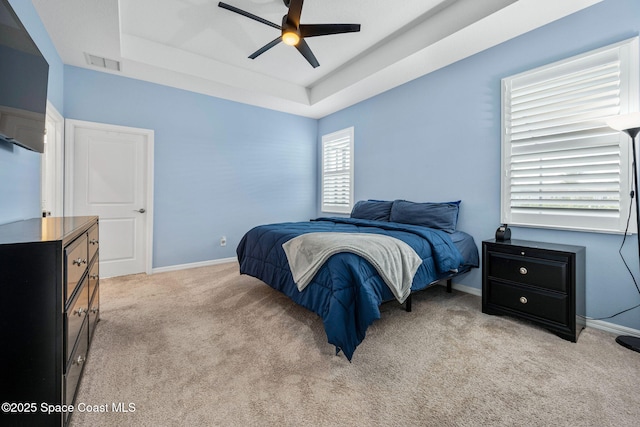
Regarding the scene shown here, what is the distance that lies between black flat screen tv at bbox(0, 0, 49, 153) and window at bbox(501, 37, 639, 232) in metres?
3.79

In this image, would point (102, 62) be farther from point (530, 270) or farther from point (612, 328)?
point (612, 328)

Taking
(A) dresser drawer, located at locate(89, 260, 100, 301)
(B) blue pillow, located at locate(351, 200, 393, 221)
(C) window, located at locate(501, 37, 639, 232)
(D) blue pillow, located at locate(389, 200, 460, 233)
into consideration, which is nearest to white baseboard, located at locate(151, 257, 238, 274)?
(A) dresser drawer, located at locate(89, 260, 100, 301)

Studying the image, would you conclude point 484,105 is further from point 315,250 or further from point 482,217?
point 315,250

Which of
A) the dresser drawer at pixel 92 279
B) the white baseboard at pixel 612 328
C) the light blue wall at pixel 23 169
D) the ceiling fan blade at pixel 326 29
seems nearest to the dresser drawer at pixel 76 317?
the dresser drawer at pixel 92 279

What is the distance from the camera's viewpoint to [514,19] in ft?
8.30

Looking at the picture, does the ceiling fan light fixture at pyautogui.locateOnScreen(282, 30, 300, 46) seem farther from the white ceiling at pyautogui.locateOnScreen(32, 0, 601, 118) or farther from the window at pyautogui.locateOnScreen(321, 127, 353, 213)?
the window at pyautogui.locateOnScreen(321, 127, 353, 213)

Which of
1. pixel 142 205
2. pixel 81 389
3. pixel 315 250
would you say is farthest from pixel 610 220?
pixel 142 205

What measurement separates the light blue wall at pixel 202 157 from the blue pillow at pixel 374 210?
162 centimetres

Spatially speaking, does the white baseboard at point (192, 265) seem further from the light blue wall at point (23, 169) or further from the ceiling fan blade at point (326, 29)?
the ceiling fan blade at point (326, 29)

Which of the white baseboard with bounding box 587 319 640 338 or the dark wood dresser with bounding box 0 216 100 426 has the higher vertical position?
the dark wood dresser with bounding box 0 216 100 426

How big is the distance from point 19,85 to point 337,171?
13.3 ft

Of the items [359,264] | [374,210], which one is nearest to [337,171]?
[374,210]

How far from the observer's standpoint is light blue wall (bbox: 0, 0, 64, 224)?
1.84m

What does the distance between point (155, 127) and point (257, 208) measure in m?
1.88
